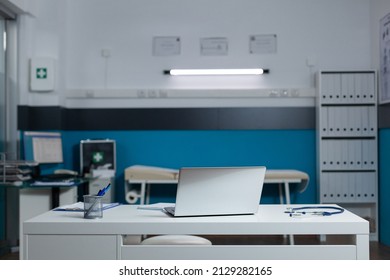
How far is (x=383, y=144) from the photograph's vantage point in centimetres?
467

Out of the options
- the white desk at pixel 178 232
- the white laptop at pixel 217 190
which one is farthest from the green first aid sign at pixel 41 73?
the white laptop at pixel 217 190

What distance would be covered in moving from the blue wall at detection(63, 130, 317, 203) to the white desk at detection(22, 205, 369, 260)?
115 inches

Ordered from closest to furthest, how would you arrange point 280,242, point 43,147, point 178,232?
point 178,232 → point 43,147 → point 280,242

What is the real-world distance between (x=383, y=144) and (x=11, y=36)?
3.79 metres

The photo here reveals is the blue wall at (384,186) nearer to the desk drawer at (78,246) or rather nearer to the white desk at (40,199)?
the white desk at (40,199)

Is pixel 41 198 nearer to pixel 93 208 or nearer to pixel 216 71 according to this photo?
pixel 93 208

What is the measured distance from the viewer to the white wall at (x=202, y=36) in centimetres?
505

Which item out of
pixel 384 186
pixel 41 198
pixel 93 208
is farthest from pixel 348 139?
pixel 93 208

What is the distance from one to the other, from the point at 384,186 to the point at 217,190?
122 inches

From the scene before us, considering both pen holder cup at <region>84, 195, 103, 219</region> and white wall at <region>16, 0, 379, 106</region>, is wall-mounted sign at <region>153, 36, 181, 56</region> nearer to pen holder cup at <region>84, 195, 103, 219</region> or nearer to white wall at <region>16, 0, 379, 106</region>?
white wall at <region>16, 0, 379, 106</region>

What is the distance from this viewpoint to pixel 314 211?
2322 millimetres

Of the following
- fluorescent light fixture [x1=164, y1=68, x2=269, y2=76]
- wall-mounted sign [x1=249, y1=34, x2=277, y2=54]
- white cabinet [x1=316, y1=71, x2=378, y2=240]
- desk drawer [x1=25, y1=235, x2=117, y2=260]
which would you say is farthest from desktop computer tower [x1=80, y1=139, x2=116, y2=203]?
desk drawer [x1=25, y1=235, x2=117, y2=260]

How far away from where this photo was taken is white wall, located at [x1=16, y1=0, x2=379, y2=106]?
5.05 metres

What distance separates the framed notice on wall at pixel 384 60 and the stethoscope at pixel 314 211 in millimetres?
2425
